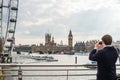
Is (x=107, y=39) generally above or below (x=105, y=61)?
above

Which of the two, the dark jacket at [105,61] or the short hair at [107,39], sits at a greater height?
the short hair at [107,39]

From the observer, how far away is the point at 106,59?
570cm

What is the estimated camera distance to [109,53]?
5.72 meters

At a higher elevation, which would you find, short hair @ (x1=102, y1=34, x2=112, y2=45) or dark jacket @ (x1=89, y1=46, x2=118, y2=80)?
short hair @ (x1=102, y1=34, x2=112, y2=45)

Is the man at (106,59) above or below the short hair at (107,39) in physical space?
below

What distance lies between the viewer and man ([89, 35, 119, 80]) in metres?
5.65

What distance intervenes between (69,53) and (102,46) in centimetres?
18390

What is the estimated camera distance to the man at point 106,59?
223 inches

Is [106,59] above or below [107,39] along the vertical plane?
below

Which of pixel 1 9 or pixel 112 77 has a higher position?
pixel 1 9

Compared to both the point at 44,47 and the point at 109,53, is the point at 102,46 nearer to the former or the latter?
the point at 109,53

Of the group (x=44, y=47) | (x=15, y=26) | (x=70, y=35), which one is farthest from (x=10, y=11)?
(x=44, y=47)

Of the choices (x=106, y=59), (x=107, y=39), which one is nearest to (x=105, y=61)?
(x=106, y=59)

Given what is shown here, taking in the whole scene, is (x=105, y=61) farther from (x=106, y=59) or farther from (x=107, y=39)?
(x=107, y=39)
